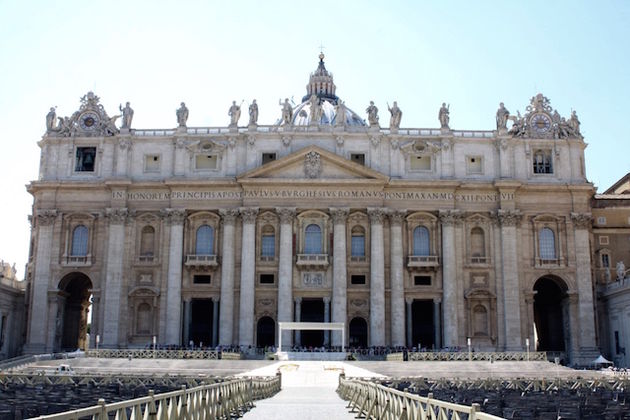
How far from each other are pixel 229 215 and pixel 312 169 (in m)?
8.01

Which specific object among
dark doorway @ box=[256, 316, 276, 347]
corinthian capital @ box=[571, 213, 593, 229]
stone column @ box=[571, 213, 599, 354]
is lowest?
dark doorway @ box=[256, 316, 276, 347]

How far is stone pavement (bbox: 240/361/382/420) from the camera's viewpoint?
2181cm

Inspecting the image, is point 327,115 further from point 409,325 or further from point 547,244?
point 409,325

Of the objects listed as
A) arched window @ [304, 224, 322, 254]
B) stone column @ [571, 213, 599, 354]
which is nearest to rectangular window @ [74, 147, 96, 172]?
arched window @ [304, 224, 322, 254]

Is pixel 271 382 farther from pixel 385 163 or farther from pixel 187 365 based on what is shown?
pixel 385 163

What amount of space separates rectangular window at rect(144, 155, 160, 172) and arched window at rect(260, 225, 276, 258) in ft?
36.6

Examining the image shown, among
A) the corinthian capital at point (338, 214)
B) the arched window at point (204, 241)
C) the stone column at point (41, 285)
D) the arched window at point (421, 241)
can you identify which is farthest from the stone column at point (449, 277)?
the stone column at point (41, 285)

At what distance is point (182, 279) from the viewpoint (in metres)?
66.4

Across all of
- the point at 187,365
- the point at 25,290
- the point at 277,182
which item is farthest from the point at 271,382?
the point at 25,290

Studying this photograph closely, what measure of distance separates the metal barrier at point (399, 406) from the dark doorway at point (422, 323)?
41547mm

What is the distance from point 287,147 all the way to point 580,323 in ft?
93.6

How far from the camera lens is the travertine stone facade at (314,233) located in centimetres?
6550

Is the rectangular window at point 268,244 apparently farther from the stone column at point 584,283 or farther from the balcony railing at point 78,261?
the stone column at point 584,283

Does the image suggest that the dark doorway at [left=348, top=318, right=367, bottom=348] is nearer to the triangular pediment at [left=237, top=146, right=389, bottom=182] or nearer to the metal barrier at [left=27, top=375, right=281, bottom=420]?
the triangular pediment at [left=237, top=146, right=389, bottom=182]
